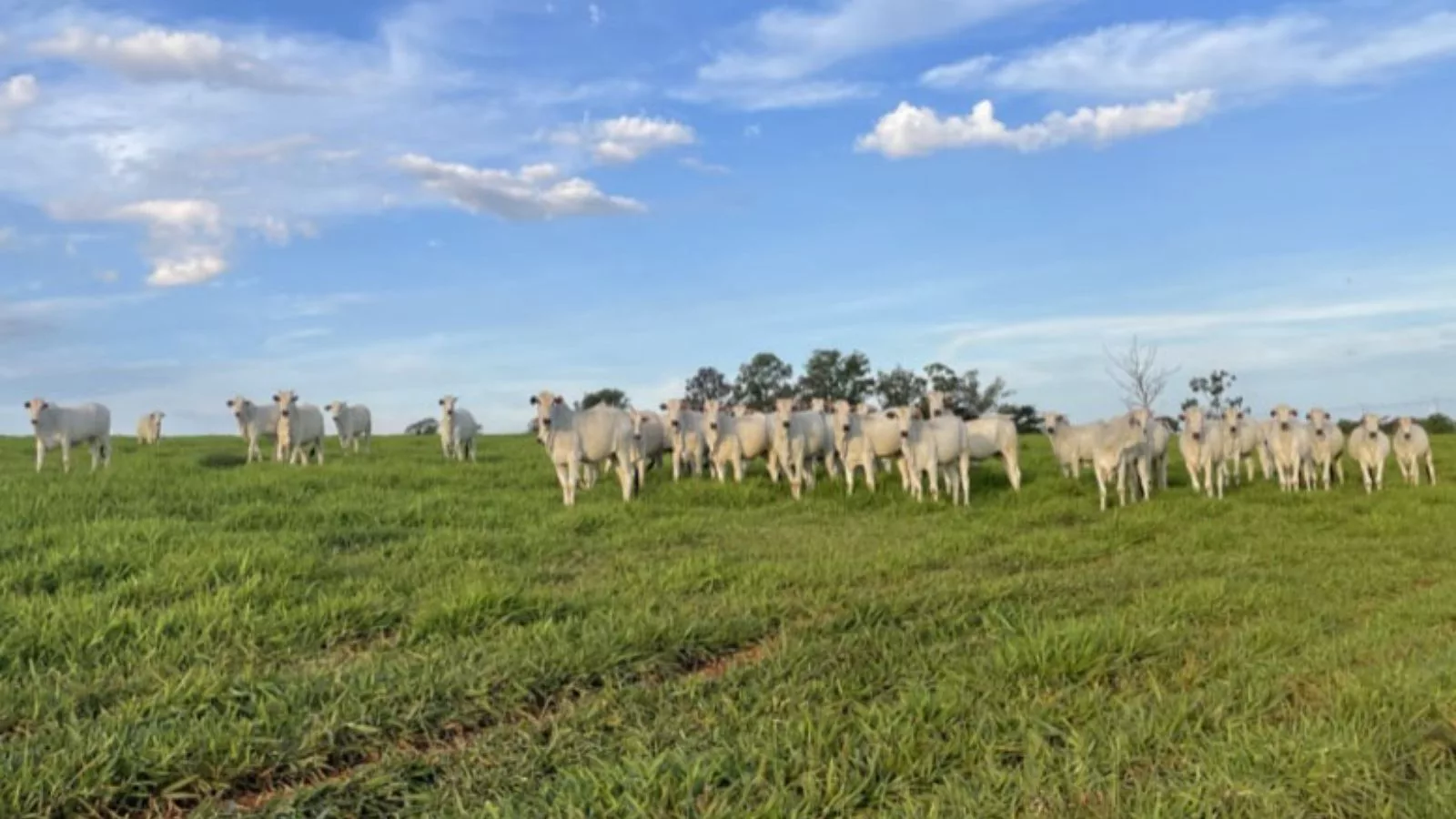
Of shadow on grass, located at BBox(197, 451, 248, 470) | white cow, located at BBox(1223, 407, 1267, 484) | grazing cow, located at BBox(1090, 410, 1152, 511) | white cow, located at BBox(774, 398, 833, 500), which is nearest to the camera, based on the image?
white cow, located at BBox(774, 398, 833, 500)

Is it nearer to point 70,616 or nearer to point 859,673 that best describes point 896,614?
point 859,673

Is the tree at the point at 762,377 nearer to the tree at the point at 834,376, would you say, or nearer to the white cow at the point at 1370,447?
the tree at the point at 834,376

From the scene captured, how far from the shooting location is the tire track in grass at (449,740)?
439cm

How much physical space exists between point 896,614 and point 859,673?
1.63m

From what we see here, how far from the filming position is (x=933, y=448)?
1791cm

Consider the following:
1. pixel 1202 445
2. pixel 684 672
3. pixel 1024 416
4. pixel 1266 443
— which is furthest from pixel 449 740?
pixel 1024 416

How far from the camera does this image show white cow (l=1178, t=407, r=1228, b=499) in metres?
19.9

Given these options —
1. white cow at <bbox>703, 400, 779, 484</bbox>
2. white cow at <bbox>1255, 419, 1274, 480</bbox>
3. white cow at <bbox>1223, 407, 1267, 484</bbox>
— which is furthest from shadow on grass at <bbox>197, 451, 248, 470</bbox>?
white cow at <bbox>1255, 419, 1274, 480</bbox>

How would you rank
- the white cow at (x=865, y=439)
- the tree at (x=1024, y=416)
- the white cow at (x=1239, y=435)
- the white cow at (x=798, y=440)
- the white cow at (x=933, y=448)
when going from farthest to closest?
the tree at (x=1024, y=416) < the white cow at (x=1239, y=435) < the white cow at (x=865, y=439) < the white cow at (x=798, y=440) < the white cow at (x=933, y=448)

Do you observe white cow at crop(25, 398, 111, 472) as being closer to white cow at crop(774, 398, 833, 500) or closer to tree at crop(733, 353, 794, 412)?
white cow at crop(774, 398, 833, 500)

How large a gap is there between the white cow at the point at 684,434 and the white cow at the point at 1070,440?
6445 mm

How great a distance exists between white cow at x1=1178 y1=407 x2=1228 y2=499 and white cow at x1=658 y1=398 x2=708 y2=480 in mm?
8791

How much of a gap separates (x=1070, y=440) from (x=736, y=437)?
606 centimetres

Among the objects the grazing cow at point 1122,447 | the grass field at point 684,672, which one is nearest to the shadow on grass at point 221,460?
the grass field at point 684,672
